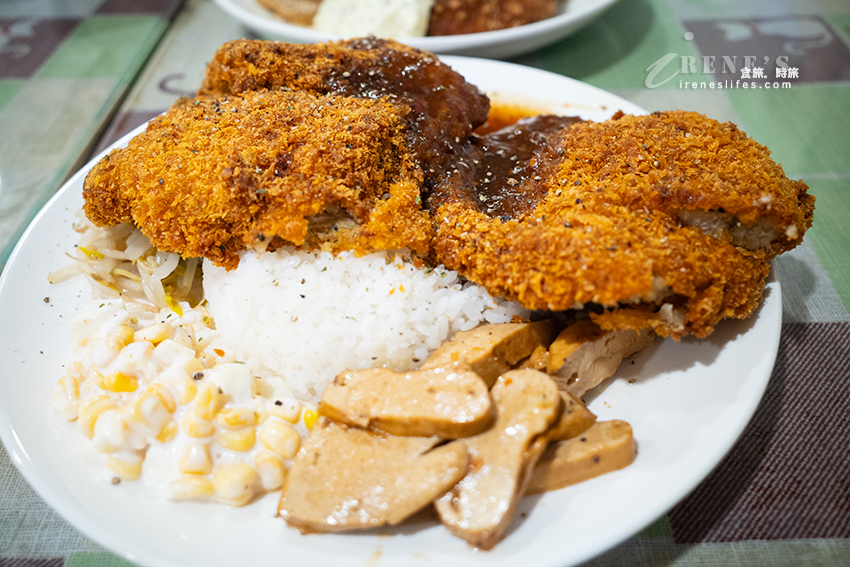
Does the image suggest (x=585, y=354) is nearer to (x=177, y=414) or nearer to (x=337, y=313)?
(x=337, y=313)

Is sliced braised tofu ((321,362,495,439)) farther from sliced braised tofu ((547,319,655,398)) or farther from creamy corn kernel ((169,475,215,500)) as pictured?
creamy corn kernel ((169,475,215,500))

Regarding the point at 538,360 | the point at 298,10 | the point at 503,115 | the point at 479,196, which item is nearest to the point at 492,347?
the point at 538,360

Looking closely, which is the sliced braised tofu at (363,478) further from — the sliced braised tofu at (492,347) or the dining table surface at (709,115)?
the dining table surface at (709,115)

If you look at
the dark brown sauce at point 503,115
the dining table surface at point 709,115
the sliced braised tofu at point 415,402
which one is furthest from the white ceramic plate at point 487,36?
the sliced braised tofu at point 415,402

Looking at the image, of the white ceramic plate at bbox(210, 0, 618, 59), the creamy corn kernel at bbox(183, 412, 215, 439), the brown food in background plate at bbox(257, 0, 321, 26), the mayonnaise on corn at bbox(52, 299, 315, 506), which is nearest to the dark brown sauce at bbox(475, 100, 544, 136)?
the white ceramic plate at bbox(210, 0, 618, 59)

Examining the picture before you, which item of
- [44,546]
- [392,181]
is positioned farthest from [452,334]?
[44,546]

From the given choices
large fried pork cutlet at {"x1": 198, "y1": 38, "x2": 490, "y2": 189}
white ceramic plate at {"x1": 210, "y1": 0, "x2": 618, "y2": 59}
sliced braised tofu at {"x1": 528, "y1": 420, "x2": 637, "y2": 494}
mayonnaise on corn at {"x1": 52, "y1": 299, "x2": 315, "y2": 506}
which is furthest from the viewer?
white ceramic plate at {"x1": 210, "y1": 0, "x2": 618, "y2": 59}
